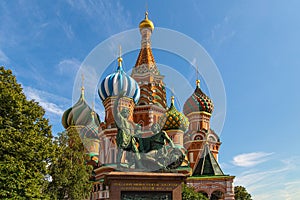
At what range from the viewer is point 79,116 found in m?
37.8

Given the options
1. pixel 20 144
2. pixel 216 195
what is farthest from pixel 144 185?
pixel 216 195

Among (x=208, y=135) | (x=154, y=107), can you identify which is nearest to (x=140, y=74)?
(x=154, y=107)

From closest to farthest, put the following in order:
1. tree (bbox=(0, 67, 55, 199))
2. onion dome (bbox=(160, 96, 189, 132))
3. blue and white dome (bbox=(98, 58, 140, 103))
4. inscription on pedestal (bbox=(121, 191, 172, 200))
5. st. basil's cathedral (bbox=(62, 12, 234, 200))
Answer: inscription on pedestal (bbox=(121, 191, 172, 200))
tree (bbox=(0, 67, 55, 199))
st. basil's cathedral (bbox=(62, 12, 234, 200))
blue and white dome (bbox=(98, 58, 140, 103))
onion dome (bbox=(160, 96, 189, 132))

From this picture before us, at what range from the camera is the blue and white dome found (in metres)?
31.1

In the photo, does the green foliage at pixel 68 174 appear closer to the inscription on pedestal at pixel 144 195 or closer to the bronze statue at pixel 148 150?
the bronze statue at pixel 148 150

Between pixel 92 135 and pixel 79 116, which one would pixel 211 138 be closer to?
pixel 92 135

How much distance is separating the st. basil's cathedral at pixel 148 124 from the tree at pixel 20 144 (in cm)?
728

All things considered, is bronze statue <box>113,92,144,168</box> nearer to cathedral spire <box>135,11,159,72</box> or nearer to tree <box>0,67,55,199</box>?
tree <box>0,67,55,199</box>

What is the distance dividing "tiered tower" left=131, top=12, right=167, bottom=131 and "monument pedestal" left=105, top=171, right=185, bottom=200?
21.3 metres

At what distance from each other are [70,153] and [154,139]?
883 centimetres

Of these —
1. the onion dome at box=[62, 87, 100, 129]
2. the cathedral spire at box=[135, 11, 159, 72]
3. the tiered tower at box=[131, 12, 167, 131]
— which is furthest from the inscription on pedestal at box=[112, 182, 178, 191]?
the cathedral spire at box=[135, 11, 159, 72]

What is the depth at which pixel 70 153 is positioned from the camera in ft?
63.5

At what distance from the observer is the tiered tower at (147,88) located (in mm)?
35000

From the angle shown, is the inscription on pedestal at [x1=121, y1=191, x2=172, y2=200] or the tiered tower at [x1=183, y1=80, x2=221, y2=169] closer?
the inscription on pedestal at [x1=121, y1=191, x2=172, y2=200]
